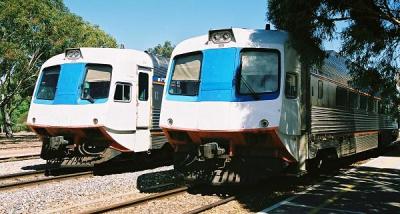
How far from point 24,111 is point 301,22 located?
2228 inches

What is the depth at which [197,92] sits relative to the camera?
33.4 feet

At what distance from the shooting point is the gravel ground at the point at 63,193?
895 cm

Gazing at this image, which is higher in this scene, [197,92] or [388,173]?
[197,92]

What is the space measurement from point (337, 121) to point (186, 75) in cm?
476

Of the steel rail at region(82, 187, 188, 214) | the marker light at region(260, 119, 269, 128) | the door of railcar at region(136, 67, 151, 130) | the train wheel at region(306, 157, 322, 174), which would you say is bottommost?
the steel rail at region(82, 187, 188, 214)

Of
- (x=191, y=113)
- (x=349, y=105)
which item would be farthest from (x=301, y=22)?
(x=349, y=105)

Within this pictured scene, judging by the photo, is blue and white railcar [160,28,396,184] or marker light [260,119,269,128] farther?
blue and white railcar [160,28,396,184]

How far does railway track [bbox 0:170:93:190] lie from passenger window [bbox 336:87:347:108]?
7.17m

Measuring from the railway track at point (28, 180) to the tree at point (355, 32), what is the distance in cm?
681

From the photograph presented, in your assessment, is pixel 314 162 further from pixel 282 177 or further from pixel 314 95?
pixel 314 95

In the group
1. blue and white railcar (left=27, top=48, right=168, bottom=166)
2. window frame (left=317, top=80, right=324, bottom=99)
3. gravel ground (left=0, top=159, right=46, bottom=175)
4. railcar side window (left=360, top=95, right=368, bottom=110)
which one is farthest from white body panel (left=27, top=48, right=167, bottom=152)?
railcar side window (left=360, top=95, right=368, bottom=110)

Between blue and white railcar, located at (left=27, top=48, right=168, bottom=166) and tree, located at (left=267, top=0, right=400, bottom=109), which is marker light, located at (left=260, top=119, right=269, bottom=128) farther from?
blue and white railcar, located at (left=27, top=48, right=168, bottom=166)

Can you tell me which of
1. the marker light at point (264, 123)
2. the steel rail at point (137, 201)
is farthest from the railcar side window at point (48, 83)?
the marker light at point (264, 123)

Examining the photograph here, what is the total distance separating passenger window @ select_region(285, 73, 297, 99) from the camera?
32.4ft
